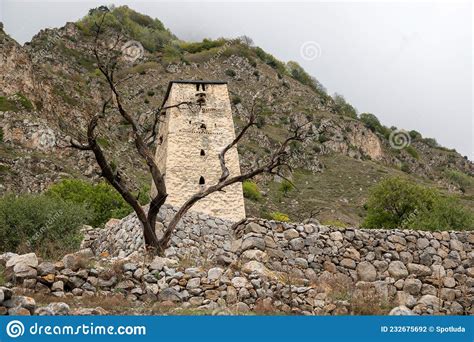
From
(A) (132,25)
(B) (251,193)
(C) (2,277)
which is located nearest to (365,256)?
(C) (2,277)

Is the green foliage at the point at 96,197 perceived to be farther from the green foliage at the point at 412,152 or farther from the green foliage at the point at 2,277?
the green foliage at the point at 412,152

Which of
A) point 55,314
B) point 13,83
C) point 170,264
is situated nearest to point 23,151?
point 13,83

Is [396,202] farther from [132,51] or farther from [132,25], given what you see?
[132,25]

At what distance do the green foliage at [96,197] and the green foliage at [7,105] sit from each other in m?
18.2

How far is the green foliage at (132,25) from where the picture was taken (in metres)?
119

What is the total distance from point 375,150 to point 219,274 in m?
100

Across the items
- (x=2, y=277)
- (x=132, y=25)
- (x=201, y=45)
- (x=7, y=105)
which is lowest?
(x=2, y=277)

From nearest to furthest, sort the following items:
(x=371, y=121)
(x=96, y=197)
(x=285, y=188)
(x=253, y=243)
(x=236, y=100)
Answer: (x=253, y=243)
(x=96, y=197)
(x=285, y=188)
(x=236, y=100)
(x=371, y=121)

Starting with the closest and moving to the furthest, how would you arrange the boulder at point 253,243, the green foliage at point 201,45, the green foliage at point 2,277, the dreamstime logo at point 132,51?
the green foliage at point 2,277
the boulder at point 253,243
the dreamstime logo at point 132,51
the green foliage at point 201,45

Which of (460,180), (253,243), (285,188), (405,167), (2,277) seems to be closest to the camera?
(2,277)

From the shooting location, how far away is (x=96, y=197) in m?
40.0

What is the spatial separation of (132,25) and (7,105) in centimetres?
8694

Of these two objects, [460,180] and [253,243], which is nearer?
[253,243]

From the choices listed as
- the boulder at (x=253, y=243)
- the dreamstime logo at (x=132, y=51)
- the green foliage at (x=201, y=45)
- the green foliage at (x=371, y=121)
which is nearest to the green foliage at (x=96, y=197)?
the boulder at (x=253, y=243)
